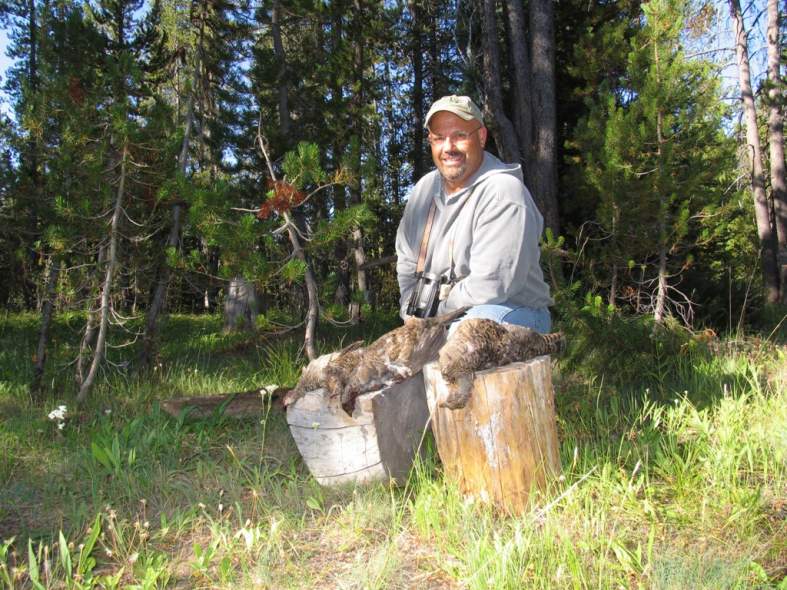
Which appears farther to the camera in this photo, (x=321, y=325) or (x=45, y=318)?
(x=321, y=325)

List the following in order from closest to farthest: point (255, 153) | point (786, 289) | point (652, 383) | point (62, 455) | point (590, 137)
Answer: point (62, 455), point (652, 383), point (590, 137), point (255, 153), point (786, 289)

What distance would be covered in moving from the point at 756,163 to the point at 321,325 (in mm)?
8143

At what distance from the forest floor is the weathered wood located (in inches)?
2.9

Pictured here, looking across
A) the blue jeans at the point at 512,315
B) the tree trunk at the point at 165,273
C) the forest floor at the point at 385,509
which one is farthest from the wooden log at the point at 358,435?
the tree trunk at the point at 165,273

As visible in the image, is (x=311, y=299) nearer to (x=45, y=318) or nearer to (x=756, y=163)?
(x=45, y=318)

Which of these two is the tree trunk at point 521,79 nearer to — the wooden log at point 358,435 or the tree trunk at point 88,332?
the tree trunk at point 88,332

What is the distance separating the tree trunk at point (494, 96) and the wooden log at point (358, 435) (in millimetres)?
4449

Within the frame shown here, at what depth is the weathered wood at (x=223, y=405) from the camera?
153 inches

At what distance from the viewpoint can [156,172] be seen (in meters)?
4.80

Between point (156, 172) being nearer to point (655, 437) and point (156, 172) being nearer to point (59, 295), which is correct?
point (59, 295)

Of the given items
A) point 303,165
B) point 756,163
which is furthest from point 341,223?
point 756,163

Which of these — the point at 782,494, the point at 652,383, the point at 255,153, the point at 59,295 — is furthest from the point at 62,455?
the point at 255,153

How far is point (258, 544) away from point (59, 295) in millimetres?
3392

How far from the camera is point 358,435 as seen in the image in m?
2.74
